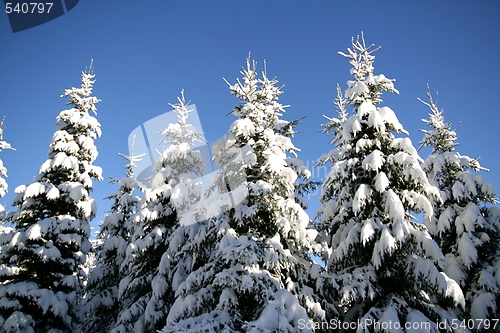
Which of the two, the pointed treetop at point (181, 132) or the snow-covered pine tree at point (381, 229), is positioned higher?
the pointed treetop at point (181, 132)

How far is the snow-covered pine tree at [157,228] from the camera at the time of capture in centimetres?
1319

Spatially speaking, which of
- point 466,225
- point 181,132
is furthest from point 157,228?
point 466,225

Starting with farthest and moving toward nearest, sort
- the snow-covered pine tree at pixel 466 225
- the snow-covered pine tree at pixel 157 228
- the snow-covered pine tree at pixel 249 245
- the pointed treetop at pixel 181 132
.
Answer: the pointed treetop at pixel 181 132 < the snow-covered pine tree at pixel 157 228 < the snow-covered pine tree at pixel 466 225 < the snow-covered pine tree at pixel 249 245

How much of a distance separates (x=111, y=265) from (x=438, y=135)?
19.6 meters

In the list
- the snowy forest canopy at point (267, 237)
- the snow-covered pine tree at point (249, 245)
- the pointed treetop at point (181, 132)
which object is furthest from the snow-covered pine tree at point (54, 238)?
the snow-covered pine tree at point (249, 245)

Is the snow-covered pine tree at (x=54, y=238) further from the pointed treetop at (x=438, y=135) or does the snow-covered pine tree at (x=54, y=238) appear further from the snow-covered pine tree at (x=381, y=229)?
the pointed treetop at (x=438, y=135)

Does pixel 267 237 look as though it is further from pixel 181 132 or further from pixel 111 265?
pixel 111 265

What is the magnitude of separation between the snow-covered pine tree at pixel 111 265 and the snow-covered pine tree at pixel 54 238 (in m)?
1.92

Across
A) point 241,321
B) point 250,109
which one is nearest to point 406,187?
point 250,109

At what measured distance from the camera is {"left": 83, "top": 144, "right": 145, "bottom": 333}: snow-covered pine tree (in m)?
17.7

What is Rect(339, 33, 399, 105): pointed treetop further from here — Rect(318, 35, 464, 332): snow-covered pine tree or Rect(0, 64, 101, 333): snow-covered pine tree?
Rect(0, 64, 101, 333): snow-covered pine tree

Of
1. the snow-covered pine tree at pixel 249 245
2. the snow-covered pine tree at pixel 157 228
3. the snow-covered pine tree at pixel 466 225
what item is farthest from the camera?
the snow-covered pine tree at pixel 157 228

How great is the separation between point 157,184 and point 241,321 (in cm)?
841

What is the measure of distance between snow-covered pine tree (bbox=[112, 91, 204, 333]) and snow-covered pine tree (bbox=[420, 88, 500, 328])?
11019 millimetres
